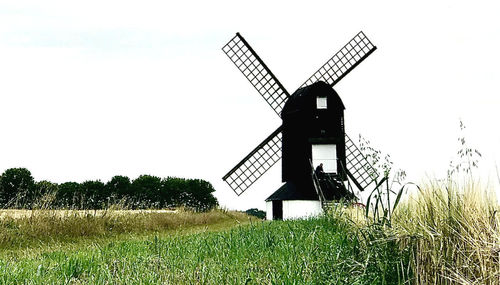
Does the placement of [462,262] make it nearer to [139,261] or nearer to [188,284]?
[188,284]

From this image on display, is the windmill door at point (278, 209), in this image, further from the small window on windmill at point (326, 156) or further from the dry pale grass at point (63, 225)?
the dry pale grass at point (63, 225)

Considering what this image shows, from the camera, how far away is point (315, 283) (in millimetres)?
4418

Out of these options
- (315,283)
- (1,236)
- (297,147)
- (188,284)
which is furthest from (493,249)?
(297,147)

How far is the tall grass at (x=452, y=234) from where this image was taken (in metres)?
4.30

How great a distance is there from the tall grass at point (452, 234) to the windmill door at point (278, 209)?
17.2 metres

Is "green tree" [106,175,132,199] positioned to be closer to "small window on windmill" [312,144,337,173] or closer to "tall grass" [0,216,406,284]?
"small window on windmill" [312,144,337,173]

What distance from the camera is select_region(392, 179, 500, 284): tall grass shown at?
430 cm

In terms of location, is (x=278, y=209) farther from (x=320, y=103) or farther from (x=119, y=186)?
(x=119, y=186)

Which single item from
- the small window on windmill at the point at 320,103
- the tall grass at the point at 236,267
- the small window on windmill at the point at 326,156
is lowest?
the tall grass at the point at 236,267

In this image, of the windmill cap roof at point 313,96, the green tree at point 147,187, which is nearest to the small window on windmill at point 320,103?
the windmill cap roof at point 313,96

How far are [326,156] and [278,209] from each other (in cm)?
318

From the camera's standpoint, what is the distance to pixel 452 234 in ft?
15.4

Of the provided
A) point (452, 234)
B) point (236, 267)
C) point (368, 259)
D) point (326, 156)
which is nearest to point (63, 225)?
point (236, 267)

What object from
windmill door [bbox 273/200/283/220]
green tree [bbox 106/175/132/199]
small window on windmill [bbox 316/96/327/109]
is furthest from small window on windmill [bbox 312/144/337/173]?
green tree [bbox 106/175/132/199]
